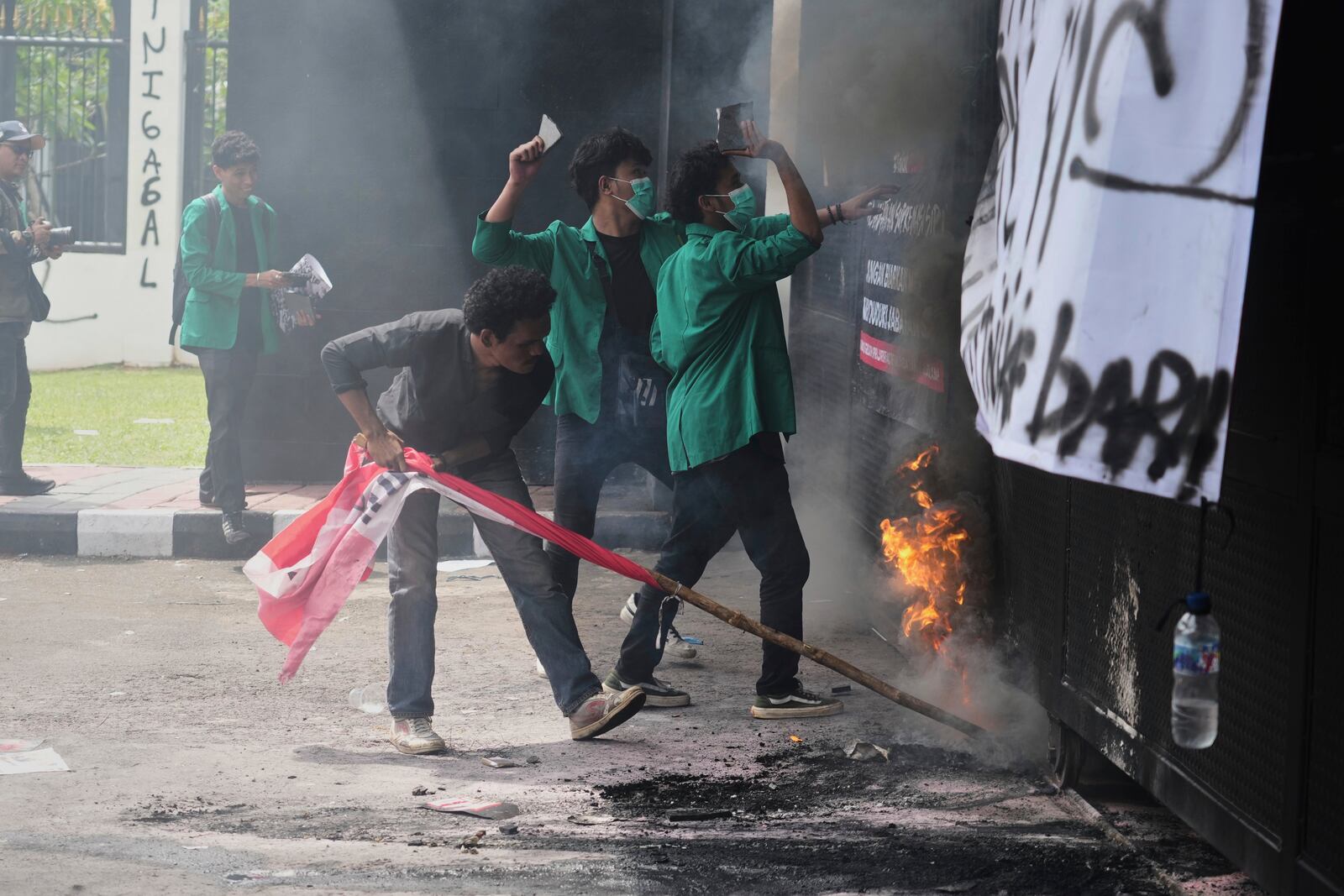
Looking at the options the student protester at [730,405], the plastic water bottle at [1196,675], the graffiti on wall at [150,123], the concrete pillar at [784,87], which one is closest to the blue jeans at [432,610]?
the student protester at [730,405]

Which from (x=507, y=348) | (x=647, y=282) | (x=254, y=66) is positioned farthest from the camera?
(x=254, y=66)

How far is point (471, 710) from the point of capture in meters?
5.64

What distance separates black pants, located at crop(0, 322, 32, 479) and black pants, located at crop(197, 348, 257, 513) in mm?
1261

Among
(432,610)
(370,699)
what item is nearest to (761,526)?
(432,610)

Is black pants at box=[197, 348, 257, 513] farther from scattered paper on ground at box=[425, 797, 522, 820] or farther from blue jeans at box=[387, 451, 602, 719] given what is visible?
scattered paper on ground at box=[425, 797, 522, 820]

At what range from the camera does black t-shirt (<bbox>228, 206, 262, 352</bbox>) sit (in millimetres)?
8430

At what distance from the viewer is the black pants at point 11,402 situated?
29.4ft

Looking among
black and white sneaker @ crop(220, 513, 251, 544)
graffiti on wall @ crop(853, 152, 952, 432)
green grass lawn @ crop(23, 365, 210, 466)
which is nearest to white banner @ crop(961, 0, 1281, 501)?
graffiti on wall @ crop(853, 152, 952, 432)

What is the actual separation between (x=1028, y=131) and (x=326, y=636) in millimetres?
4270

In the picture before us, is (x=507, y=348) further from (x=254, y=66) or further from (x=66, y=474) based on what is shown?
(x=66, y=474)

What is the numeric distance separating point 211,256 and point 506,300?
3.87 meters

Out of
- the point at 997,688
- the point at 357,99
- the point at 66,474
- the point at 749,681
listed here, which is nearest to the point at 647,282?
the point at 749,681

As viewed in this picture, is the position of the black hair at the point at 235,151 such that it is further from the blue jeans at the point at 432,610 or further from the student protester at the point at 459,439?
the blue jeans at the point at 432,610

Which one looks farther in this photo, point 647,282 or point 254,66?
point 254,66
